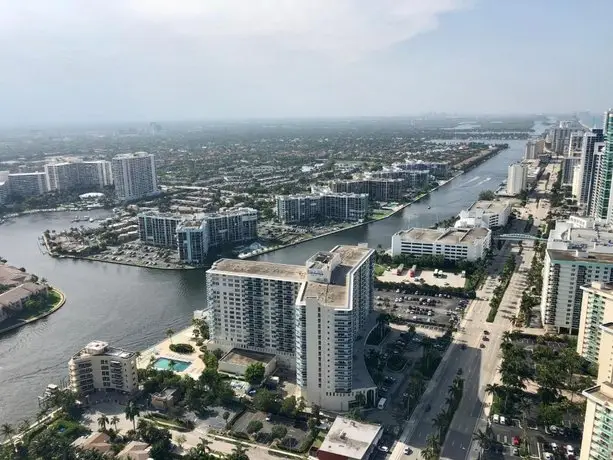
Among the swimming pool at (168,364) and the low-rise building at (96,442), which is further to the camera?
→ the swimming pool at (168,364)

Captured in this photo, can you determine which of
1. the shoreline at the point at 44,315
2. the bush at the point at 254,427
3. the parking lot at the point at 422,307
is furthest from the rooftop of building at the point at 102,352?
the parking lot at the point at 422,307

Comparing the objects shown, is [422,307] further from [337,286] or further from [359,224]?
[359,224]

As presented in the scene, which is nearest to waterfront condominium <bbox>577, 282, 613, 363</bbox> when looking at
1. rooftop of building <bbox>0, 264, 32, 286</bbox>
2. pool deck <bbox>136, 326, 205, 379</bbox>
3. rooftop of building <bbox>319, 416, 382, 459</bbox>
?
rooftop of building <bbox>319, 416, 382, 459</bbox>

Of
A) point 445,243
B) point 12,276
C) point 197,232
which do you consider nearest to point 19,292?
point 12,276

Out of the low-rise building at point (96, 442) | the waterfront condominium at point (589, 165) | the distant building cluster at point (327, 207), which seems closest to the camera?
the low-rise building at point (96, 442)

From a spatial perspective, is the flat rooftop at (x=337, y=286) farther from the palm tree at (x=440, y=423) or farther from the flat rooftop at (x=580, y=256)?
the flat rooftop at (x=580, y=256)

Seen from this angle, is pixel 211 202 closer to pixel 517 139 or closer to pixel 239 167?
pixel 239 167

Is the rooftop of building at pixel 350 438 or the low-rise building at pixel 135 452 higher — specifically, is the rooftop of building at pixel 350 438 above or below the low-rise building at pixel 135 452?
above
